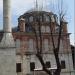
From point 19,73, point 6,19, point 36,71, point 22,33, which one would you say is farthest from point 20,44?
point 6,19

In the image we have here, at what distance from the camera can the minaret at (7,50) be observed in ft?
111

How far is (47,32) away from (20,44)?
4.83 meters

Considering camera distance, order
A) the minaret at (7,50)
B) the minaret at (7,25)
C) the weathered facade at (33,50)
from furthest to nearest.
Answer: the weathered facade at (33,50) < the minaret at (7,25) < the minaret at (7,50)

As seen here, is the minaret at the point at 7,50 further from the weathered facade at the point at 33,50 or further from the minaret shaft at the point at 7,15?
the weathered facade at the point at 33,50

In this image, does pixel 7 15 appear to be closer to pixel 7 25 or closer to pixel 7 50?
pixel 7 25

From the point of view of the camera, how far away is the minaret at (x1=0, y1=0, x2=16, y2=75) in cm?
3394

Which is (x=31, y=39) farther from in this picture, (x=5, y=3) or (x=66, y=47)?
(x=5, y=3)

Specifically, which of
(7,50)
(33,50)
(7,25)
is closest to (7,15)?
(7,25)

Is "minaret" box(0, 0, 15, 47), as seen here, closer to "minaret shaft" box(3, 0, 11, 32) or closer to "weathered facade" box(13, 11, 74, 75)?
"minaret shaft" box(3, 0, 11, 32)

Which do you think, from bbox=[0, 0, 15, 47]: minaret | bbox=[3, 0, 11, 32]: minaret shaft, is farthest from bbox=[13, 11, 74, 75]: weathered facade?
bbox=[3, 0, 11, 32]: minaret shaft

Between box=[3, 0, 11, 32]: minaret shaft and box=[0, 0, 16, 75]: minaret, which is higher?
box=[3, 0, 11, 32]: minaret shaft

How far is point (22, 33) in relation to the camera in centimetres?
5322

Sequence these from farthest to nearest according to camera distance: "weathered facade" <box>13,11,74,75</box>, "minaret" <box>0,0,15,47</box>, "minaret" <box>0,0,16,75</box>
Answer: "weathered facade" <box>13,11,74,75</box> → "minaret" <box>0,0,15,47</box> → "minaret" <box>0,0,16,75</box>

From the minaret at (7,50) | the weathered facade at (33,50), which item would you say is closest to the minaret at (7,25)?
the minaret at (7,50)
